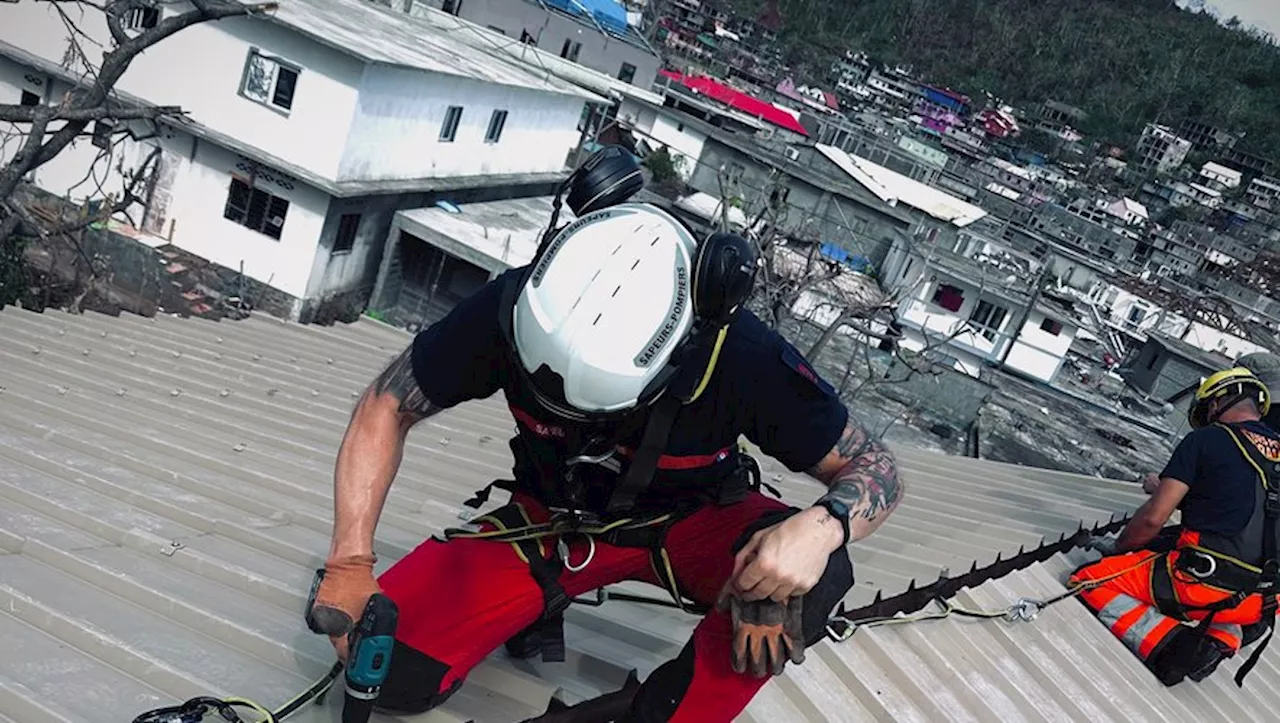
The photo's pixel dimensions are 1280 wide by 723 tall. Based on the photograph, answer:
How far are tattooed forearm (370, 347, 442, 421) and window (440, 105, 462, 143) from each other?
20.4 meters

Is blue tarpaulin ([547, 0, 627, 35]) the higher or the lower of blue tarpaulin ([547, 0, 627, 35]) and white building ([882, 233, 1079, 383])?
the higher

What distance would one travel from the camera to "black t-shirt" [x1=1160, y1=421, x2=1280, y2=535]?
186 inches

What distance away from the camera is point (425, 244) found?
2309 cm

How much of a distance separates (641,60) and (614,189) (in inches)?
1820

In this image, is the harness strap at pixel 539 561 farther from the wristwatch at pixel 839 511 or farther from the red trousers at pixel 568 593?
the wristwatch at pixel 839 511

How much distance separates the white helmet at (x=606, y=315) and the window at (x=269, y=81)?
18.8 m

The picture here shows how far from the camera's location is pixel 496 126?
977 inches

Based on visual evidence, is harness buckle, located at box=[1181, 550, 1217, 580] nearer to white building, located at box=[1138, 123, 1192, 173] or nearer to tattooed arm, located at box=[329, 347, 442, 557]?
tattooed arm, located at box=[329, 347, 442, 557]

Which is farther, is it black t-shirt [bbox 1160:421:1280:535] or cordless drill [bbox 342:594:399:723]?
black t-shirt [bbox 1160:421:1280:535]

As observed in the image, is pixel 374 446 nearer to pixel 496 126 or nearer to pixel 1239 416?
pixel 1239 416

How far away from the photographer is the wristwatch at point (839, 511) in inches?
94.3

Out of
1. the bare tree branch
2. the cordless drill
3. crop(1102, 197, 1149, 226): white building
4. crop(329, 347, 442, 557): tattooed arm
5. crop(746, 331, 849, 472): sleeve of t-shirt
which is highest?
crop(1102, 197, 1149, 226): white building

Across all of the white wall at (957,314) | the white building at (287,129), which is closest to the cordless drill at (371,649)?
the white building at (287,129)

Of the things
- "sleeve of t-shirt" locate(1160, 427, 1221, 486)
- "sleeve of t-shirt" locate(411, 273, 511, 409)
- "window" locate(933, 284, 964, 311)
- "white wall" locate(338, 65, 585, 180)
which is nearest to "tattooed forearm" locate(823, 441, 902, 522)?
"sleeve of t-shirt" locate(411, 273, 511, 409)
